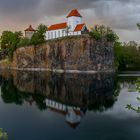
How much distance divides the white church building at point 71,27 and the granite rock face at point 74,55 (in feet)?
15.2

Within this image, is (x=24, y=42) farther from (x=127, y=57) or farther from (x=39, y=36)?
(x=127, y=57)

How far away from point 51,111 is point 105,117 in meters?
6.27

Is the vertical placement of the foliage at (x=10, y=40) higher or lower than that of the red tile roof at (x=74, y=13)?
lower

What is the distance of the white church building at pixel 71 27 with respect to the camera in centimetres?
9143

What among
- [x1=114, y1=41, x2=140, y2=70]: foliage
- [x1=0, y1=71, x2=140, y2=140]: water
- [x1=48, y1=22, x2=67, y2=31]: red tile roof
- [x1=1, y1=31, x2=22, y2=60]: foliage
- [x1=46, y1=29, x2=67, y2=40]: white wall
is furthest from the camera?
[x1=114, y1=41, x2=140, y2=70]: foliage

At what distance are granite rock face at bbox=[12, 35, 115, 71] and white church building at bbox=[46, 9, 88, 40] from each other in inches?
182

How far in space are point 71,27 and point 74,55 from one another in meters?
12.6

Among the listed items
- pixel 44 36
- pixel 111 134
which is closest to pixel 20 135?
pixel 111 134

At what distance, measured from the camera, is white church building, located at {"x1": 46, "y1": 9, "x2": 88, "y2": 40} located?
91431 millimetres

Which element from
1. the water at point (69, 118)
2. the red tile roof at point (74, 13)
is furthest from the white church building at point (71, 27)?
the water at point (69, 118)

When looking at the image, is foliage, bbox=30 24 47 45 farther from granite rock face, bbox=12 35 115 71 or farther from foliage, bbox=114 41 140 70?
foliage, bbox=114 41 140 70

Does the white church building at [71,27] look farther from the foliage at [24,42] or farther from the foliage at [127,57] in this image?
the foliage at [127,57]

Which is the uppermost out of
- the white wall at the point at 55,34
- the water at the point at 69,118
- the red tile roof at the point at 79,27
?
the red tile roof at the point at 79,27

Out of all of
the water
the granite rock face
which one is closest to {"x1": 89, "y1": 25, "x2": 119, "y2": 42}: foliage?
the granite rock face
